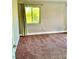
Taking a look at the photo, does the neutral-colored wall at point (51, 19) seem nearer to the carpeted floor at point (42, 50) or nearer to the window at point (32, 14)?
the window at point (32, 14)

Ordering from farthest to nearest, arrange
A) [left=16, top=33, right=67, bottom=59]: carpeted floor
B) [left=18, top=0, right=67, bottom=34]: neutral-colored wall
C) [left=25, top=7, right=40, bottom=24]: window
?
1. [left=18, top=0, right=67, bottom=34]: neutral-colored wall
2. [left=25, top=7, right=40, bottom=24]: window
3. [left=16, top=33, right=67, bottom=59]: carpeted floor

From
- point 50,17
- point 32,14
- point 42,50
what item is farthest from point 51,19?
point 42,50

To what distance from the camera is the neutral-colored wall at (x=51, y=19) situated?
9.63 meters

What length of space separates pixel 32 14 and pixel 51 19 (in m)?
1.35

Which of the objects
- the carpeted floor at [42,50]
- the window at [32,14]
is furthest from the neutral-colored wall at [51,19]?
the carpeted floor at [42,50]

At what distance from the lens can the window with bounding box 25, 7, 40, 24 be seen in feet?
30.6

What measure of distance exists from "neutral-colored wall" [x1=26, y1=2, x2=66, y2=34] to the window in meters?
0.28

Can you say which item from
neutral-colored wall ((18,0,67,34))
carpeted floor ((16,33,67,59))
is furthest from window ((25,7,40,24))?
carpeted floor ((16,33,67,59))

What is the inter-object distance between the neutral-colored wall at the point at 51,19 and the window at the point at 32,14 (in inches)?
10.8

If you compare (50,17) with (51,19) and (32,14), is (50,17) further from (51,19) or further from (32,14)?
(32,14)

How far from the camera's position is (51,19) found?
9922 millimetres

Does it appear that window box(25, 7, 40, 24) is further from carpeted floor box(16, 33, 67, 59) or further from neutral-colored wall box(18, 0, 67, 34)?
carpeted floor box(16, 33, 67, 59)
